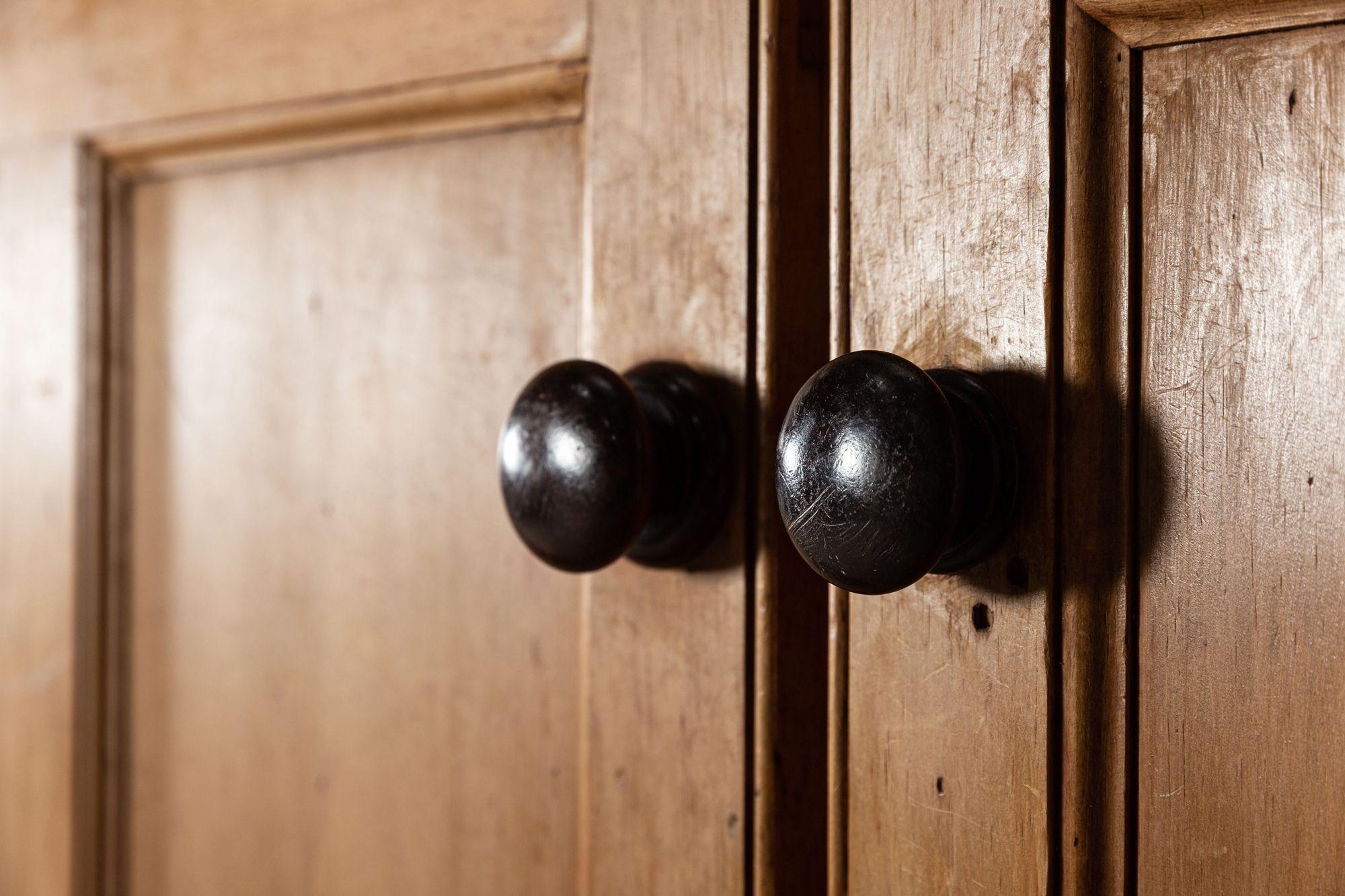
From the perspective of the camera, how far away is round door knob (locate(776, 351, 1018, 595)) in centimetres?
25

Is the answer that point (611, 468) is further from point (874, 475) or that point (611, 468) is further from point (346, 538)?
point (346, 538)

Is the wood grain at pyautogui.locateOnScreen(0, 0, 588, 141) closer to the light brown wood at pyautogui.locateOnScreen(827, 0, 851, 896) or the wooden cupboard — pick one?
the wooden cupboard

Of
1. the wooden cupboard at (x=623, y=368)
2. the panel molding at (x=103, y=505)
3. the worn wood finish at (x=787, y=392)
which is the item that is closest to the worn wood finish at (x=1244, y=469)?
the wooden cupboard at (x=623, y=368)

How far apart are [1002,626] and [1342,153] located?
0.50ft

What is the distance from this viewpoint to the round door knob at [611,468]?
0.31 metres

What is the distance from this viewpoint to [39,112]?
1.77 ft

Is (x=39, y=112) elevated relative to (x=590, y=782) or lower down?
elevated

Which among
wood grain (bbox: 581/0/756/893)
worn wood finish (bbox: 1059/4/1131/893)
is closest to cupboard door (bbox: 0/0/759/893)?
wood grain (bbox: 581/0/756/893)

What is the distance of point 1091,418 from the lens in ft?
0.94

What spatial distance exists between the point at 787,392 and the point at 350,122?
24 cm

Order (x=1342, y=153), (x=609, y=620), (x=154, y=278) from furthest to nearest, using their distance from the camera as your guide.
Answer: (x=154, y=278)
(x=609, y=620)
(x=1342, y=153)

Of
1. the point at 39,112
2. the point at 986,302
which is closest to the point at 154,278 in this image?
the point at 39,112

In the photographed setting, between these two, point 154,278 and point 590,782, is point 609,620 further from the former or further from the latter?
point 154,278

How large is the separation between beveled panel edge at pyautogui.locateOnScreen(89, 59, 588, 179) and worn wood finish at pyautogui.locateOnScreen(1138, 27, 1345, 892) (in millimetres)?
222
